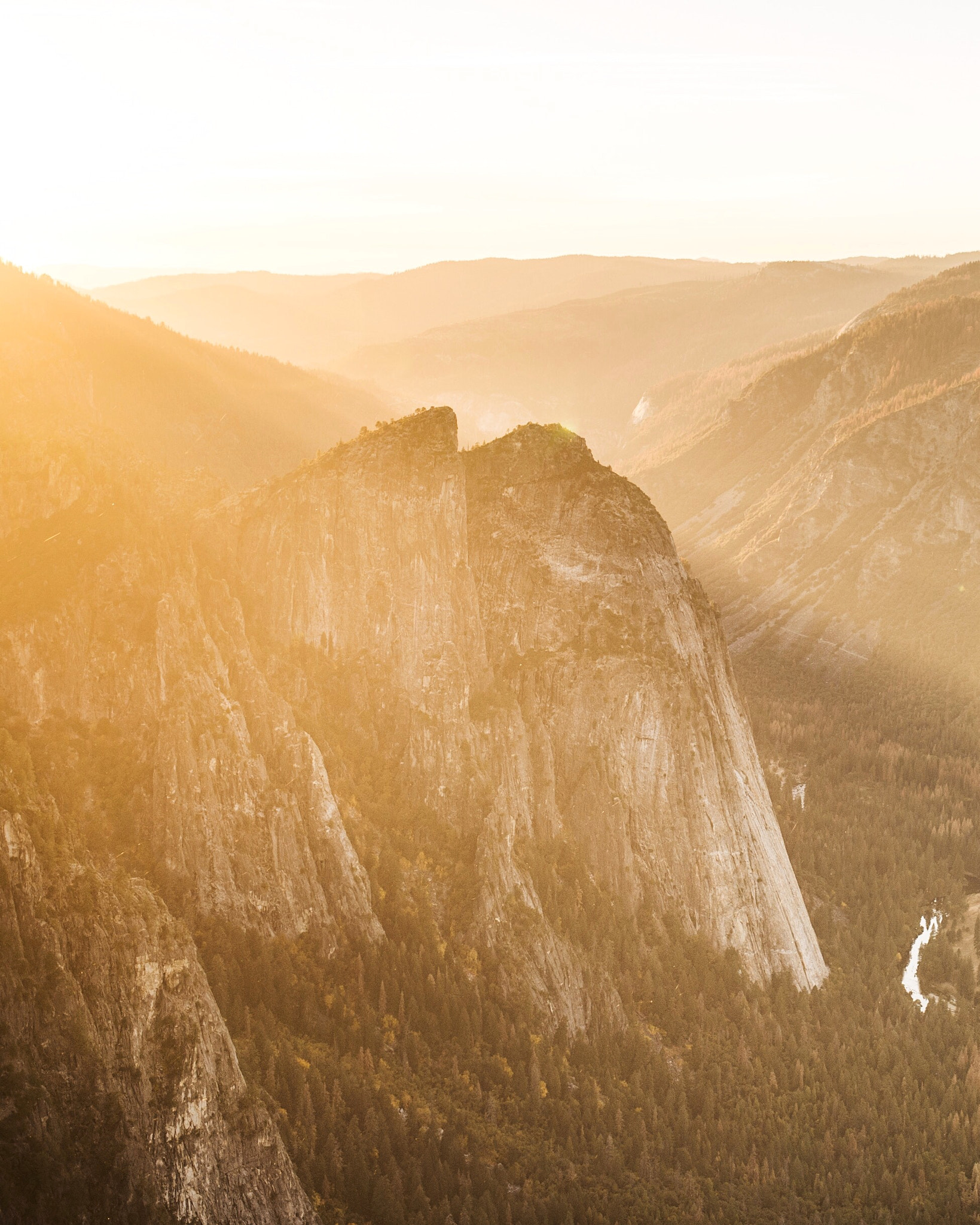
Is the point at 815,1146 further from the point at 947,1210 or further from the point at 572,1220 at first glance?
the point at 572,1220

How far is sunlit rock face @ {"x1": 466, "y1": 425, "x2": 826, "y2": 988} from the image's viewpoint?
73.9 meters

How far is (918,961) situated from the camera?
87.5 m

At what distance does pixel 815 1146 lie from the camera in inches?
2491

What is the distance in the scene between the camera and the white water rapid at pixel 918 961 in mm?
82250

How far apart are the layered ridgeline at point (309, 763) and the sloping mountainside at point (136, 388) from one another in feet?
59.9

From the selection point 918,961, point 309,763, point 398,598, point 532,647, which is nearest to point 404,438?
point 398,598

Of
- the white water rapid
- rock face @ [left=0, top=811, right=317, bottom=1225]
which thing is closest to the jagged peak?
rock face @ [left=0, top=811, right=317, bottom=1225]

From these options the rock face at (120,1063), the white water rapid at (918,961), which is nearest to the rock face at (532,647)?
the white water rapid at (918,961)

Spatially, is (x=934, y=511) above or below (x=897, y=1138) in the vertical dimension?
above

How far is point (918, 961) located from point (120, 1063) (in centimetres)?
6787

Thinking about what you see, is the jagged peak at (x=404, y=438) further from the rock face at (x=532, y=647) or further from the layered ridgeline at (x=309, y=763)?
the layered ridgeline at (x=309, y=763)

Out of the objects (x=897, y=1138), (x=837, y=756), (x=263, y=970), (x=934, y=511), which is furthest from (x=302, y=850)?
(x=934, y=511)

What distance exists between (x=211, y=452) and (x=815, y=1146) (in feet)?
308

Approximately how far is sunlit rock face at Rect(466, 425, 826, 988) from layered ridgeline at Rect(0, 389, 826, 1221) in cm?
21
